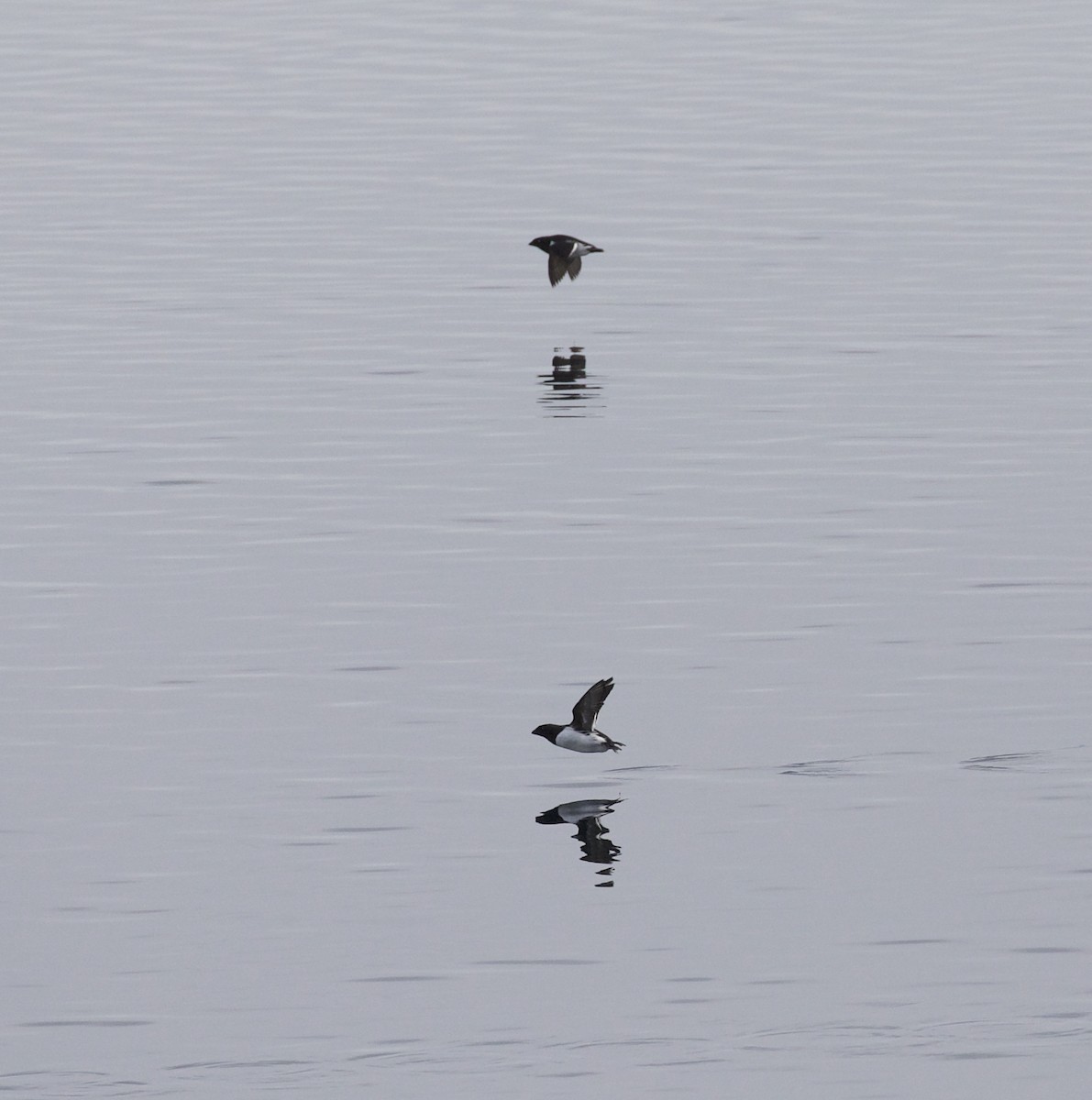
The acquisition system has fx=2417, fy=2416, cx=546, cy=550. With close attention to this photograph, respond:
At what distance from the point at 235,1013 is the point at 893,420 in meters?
18.7

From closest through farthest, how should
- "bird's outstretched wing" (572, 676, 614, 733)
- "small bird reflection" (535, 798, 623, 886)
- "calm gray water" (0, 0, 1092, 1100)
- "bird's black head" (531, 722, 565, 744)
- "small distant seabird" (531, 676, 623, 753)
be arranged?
"calm gray water" (0, 0, 1092, 1100) → "small bird reflection" (535, 798, 623, 886) → "bird's outstretched wing" (572, 676, 614, 733) → "small distant seabird" (531, 676, 623, 753) → "bird's black head" (531, 722, 565, 744)

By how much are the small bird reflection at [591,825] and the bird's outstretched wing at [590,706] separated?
605mm

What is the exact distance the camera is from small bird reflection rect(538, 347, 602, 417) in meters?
33.8

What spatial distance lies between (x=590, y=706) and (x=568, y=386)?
16.7 metres

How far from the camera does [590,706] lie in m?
19.0

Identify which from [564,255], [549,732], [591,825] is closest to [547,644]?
[549,732]

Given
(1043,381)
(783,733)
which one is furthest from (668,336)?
(783,733)

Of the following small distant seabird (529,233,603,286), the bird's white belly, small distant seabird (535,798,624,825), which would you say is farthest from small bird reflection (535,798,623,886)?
small distant seabird (529,233,603,286)

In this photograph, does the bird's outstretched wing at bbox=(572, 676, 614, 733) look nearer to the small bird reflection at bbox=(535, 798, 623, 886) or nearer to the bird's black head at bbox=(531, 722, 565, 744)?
the bird's black head at bbox=(531, 722, 565, 744)

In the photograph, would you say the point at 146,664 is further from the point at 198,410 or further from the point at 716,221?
the point at 716,221

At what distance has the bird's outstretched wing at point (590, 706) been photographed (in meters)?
18.7

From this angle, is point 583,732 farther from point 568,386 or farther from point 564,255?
point 564,255

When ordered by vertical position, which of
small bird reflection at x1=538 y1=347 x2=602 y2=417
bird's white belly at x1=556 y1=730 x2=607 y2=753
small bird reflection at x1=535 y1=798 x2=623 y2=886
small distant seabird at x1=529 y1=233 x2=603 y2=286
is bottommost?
small bird reflection at x1=535 y1=798 x2=623 y2=886

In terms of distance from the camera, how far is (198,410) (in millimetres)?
34031
